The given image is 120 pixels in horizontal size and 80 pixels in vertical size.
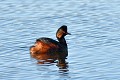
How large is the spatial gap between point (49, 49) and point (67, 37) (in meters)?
1.94

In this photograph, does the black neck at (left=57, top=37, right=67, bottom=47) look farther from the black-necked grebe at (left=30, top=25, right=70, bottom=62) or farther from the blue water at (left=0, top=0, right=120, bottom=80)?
the blue water at (left=0, top=0, right=120, bottom=80)

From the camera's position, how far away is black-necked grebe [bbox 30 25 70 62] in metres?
20.8

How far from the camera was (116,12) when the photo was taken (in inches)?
1030

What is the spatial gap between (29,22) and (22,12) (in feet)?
5.86

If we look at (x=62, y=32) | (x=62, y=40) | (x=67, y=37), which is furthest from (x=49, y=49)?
(x=67, y=37)

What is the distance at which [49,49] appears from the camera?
21406 millimetres

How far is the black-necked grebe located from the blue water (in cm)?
26

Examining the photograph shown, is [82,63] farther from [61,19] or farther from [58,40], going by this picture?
[61,19]

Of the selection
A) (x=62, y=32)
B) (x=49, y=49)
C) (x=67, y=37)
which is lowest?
(x=49, y=49)

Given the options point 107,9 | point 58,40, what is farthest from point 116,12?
point 58,40

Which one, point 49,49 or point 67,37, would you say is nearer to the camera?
point 49,49

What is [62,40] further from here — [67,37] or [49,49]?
[67,37]

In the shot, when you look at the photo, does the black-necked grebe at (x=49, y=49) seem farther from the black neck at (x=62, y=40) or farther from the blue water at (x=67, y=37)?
the blue water at (x=67, y=37)

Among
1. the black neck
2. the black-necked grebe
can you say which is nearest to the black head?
the black neck
